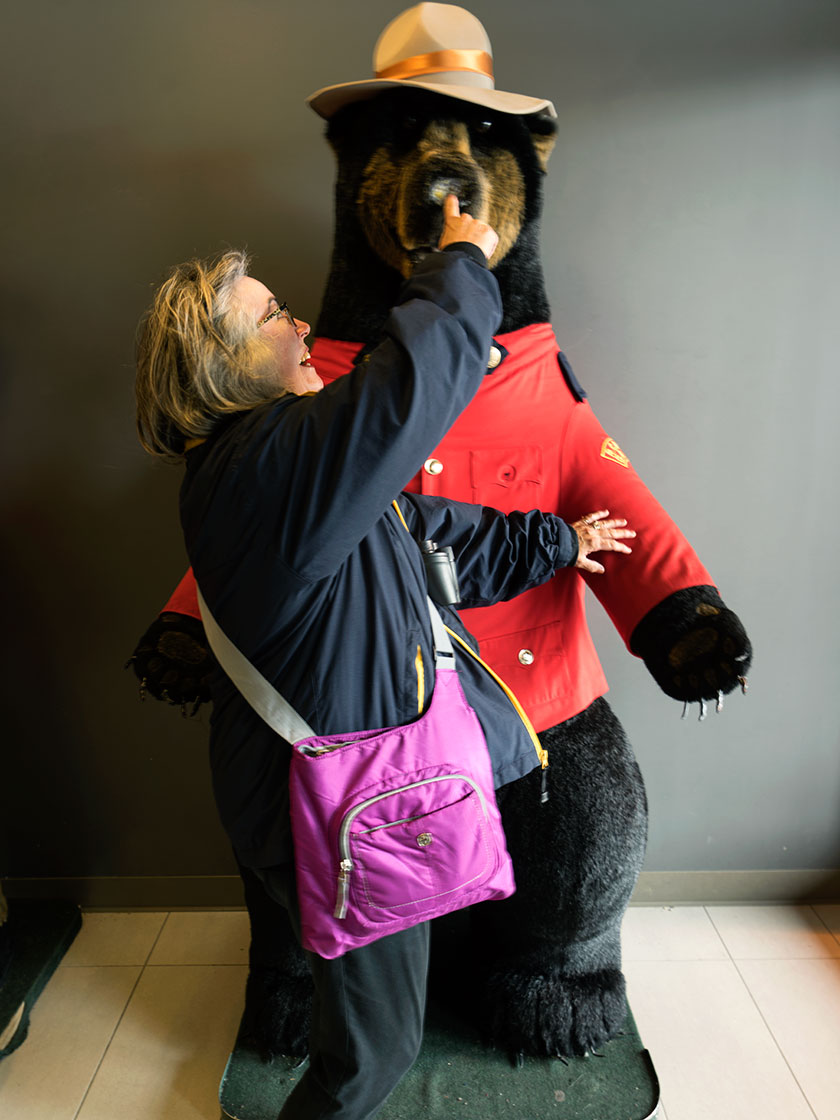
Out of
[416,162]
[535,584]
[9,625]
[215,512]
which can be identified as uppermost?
[416,162]

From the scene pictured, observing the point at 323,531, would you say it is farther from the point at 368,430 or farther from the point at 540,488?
the point at 540,488

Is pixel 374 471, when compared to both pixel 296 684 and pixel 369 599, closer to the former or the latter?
pixel 369 599

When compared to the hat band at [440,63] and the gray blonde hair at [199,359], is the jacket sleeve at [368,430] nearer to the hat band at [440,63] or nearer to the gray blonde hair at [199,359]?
the gray blonde hair at [199,359]

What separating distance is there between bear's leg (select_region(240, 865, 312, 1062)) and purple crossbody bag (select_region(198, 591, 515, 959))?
666 mm

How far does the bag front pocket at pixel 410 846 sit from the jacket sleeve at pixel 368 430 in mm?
303

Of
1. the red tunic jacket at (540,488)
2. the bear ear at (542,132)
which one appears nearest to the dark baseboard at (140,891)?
the red tunic jacket at (540,488)

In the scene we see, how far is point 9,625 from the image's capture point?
2.13m

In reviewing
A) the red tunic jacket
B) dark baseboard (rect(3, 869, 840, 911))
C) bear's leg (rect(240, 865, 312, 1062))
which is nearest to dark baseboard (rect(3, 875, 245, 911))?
dark baseboard (rect(3, 869, 840, 911))

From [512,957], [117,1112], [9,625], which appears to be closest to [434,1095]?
[512,957]

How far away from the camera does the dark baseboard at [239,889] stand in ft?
7.32

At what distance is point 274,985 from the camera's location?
177 cm

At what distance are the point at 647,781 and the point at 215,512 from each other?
1.48m

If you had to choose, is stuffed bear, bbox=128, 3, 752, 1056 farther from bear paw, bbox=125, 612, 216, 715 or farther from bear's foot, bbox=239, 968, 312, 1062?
bear's foot, bbox=239, 968, 312, 1062

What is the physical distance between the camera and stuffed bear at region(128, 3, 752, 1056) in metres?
1.44
